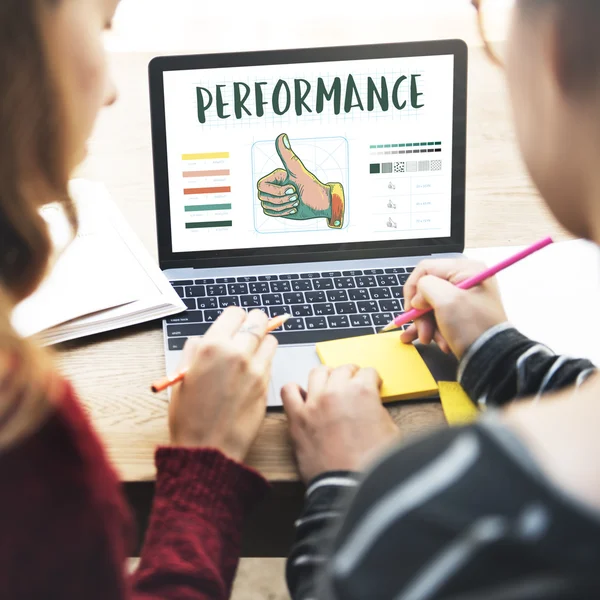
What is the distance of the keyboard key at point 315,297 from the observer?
0.88m

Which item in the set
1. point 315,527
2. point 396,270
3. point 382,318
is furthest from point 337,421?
point 396,270

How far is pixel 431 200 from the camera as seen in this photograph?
3.13 feet

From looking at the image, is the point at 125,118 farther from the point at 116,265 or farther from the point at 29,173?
the point at 29,173

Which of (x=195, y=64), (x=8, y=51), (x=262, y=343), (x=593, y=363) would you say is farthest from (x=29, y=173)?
(x=593, y=363)

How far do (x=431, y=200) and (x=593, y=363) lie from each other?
299mm

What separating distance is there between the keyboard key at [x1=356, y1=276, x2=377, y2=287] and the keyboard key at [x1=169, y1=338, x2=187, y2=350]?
0.73ft

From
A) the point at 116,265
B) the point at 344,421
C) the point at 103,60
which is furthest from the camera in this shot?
the point at 116,265

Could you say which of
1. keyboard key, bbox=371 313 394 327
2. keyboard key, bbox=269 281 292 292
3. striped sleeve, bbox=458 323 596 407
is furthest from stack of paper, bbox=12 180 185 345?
striped sleeve, bbox=458 323 596 407

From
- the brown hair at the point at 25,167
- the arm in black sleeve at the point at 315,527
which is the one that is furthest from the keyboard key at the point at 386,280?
the brown hair at the point at 25,167

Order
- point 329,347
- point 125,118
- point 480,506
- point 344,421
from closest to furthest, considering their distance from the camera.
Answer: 1. point 480,506
2. point 344,421
3. point 329,347
4. point 125,118

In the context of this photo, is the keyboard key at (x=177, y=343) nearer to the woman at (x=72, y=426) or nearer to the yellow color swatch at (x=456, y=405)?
the woman at (x=72, y=426)

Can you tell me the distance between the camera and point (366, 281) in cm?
91

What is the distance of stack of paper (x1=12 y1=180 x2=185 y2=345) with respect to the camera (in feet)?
2.68

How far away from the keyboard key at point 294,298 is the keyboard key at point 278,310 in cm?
1
